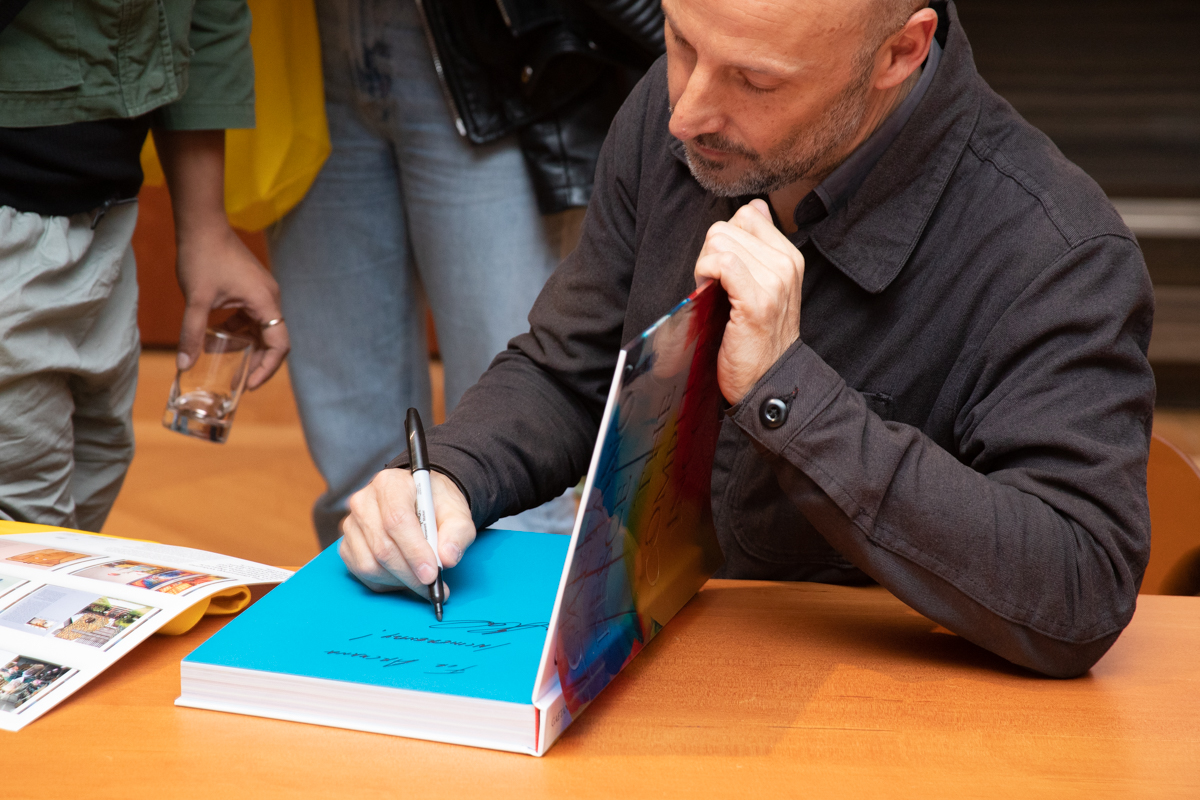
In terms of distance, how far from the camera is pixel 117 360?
1271mm

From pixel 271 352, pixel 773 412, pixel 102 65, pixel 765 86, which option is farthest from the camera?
pixel 271 352

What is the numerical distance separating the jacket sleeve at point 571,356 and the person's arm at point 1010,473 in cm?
31

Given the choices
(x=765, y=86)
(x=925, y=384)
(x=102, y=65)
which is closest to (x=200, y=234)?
(x=102, y=65)

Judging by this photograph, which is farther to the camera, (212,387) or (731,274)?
(212,387)

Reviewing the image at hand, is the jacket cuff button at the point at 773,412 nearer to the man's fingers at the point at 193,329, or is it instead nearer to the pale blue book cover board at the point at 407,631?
the pale blue book cover board at the point at 407,631

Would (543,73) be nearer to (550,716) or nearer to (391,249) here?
(391,249)

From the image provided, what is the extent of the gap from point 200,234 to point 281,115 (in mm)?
344

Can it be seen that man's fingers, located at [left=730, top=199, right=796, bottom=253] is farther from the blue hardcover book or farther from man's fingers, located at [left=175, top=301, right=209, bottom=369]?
man's fingers, located at [left=175, top=301, right=209, bottom=369]

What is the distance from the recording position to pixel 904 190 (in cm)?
99

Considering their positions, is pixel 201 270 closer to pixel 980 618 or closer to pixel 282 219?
pixel 282 219

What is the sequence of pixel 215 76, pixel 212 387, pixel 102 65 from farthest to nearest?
1. pixel 212 387
2. pixel 215 76
3. pixel 102 65

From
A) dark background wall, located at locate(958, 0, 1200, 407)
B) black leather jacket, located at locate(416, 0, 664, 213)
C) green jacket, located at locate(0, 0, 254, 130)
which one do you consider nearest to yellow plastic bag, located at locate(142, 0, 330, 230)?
black leather jacket, located at locate(416, 0, 664, 213)

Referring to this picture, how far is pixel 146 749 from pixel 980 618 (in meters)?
0.58
